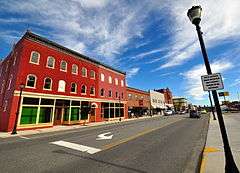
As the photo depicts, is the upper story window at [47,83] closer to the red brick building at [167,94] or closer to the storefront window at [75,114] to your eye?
the storefront window at [75,114]

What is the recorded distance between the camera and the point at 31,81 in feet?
70.4

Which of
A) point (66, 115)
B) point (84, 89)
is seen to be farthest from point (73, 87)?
point (66, 115)

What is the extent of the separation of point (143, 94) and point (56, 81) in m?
35.3

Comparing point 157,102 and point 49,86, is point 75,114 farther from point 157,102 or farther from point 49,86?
point 157,102

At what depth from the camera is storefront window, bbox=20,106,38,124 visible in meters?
19.9

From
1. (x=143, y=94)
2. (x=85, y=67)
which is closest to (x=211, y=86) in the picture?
(x=85, y=67)

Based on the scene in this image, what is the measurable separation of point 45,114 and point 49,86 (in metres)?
3.78

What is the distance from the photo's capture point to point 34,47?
880 inches

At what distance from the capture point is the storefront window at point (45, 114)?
21844 millimetres

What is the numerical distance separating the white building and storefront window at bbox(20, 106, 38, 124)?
1783 inches

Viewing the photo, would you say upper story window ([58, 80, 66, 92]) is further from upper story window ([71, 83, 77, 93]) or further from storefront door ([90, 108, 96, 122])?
storefront door ([90, 108, 96, 122])

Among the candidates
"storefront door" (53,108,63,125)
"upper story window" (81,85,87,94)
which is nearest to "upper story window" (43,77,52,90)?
"storefront door" (53,108,63,125)

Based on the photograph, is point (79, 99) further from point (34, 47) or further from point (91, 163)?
point (91, 163)

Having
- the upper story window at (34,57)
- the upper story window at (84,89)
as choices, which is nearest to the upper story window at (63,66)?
the upper story window at (34,57)
